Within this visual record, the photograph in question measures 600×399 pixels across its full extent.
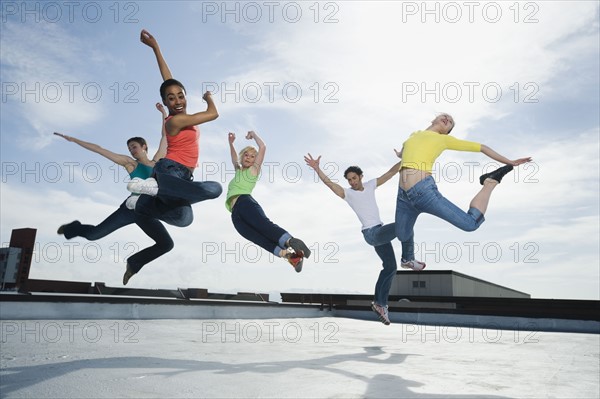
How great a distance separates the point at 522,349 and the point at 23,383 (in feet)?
39.7

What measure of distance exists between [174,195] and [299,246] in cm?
105

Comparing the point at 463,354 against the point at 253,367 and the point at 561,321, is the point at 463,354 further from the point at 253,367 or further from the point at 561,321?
the point at 561,321

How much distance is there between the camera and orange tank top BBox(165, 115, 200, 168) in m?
3.68

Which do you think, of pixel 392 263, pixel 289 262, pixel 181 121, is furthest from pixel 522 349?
pixel 181 121

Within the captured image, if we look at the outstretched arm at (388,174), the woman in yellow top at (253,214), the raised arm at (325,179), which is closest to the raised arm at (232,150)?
the woman in yellow top at (253,214)

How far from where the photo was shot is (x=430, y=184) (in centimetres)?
360

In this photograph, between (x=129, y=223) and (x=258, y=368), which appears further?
(x=258, y=368)

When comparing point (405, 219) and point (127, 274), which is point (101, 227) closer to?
point (127, 274)

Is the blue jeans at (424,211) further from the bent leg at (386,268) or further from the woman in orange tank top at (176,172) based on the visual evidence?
the woman in orange tank top at (176,172)

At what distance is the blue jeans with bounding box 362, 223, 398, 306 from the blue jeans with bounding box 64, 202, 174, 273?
1.84 m

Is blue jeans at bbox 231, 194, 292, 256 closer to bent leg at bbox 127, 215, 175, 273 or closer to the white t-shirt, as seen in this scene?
bent leg at bbox 127, 215, 175, 273

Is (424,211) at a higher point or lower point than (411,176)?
lower

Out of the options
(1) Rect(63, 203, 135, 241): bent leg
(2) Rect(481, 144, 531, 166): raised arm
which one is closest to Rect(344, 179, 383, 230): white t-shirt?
(2) Rect(481, 144, 531, 166): raised arm

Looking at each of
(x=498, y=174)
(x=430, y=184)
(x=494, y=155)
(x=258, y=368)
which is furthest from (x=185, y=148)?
(x=258, y=368)
